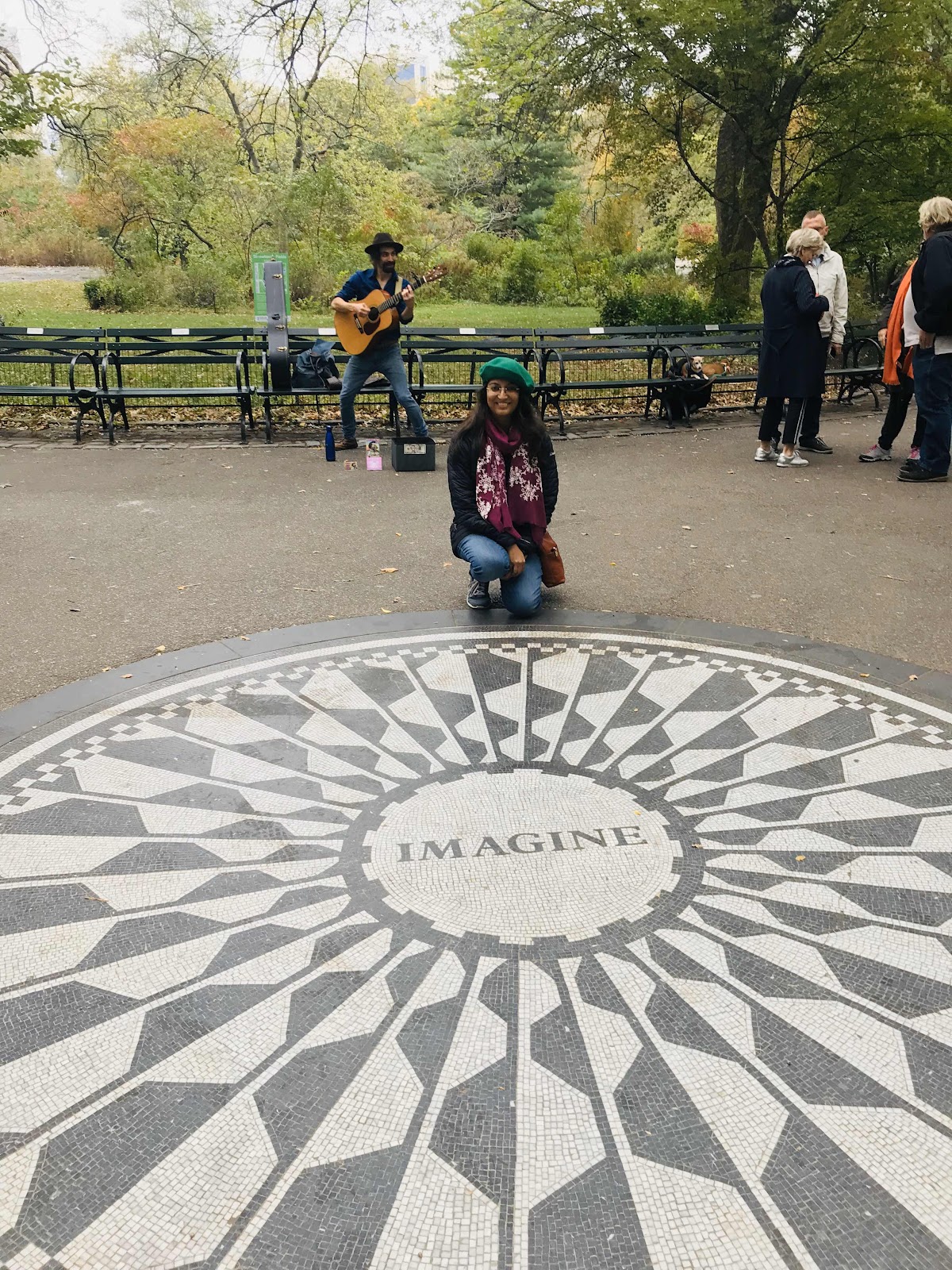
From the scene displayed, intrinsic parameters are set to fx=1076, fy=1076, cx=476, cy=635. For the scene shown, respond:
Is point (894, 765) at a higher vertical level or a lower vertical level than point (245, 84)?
lower

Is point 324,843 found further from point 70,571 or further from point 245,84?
point 245,84

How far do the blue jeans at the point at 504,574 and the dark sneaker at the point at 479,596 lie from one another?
13cm

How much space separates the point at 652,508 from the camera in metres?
9.08

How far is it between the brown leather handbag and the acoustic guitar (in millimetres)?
4912

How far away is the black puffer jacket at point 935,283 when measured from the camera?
28.7ft

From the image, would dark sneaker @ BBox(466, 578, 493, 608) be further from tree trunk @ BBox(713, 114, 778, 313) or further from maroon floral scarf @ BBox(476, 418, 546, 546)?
tree trunk @ BBox(713, 114, 778, 313)

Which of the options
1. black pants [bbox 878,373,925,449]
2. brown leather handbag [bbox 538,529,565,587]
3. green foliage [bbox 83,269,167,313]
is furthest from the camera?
green foliage [bbox 83,269,167,313]

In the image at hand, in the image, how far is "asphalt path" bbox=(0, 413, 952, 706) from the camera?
634cm

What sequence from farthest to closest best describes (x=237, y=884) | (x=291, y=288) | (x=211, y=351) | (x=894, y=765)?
(x=291, y=288)
(x=211, y=351)
(x=894, y=765)
(x=237, y=884)

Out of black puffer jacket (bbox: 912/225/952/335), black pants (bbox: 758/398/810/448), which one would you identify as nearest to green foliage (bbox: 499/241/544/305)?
black pants (bbox: 758/398/810/448)

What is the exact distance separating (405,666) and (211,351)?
8222 millimetres

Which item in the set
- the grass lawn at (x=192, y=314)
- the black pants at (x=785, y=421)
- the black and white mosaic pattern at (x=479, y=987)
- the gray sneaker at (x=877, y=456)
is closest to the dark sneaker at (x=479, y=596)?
the black and white mosaic pattern at (x=479, y=987)

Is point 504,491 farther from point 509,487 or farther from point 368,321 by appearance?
point 368,321

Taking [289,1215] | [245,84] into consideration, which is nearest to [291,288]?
[245,84]
